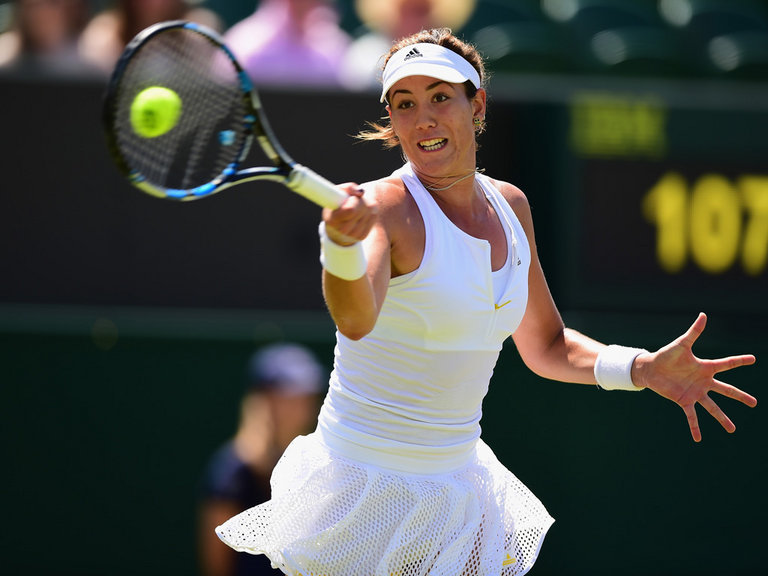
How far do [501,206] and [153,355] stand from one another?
2.49 metres

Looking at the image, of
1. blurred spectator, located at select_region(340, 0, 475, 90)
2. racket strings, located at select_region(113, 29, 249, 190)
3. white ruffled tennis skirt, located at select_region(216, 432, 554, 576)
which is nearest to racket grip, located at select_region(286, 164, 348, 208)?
racket strings, located at select_region(113, 29, 249, 190)

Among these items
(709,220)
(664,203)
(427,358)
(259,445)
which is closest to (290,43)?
(664,203)


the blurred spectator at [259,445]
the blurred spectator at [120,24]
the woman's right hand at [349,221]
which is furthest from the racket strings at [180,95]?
the blurred spectator at [120,24]

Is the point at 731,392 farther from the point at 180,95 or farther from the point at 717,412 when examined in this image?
the point at 180,95

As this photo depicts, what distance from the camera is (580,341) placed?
3.46m

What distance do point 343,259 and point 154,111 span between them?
1.82 feet

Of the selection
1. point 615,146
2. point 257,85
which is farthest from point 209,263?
point 615,146

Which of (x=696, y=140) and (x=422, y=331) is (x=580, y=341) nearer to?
(x=422, y=331)

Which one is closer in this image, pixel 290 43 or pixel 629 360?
pixel 629 360

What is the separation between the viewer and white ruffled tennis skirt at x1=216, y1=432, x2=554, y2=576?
3.06 meters

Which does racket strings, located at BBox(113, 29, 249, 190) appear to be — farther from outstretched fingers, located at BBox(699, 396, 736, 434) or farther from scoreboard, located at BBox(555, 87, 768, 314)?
scoreboard, located at BBox(555, 87, 768, 314)

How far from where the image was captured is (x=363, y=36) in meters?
6.64

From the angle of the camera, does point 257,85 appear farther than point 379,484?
Yes

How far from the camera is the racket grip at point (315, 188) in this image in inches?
102
